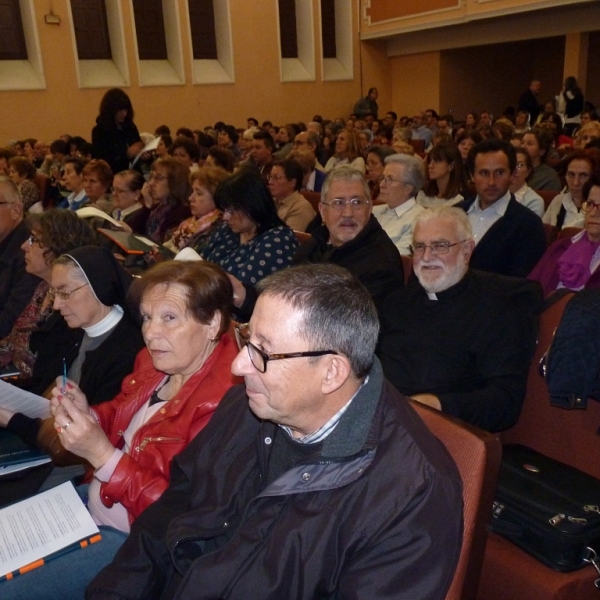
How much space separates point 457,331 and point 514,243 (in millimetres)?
1249

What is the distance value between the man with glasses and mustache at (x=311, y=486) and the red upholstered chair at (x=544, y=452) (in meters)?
0.49

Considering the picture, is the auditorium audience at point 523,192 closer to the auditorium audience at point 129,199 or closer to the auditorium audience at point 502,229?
the auditorium audience at point 502,229

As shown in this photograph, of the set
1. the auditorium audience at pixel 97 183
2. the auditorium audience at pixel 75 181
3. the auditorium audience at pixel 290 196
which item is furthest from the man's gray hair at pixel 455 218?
the auditorium audience at pixel 75 181

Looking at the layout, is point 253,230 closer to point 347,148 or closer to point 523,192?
point 523,192

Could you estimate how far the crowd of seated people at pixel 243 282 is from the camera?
5.88 feet

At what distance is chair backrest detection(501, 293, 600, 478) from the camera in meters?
1.79

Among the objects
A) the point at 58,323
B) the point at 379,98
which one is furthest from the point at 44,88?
the point at 58,323

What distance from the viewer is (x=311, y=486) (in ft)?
3.77

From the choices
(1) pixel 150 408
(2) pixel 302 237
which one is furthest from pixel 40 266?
(2) pixel 302 237

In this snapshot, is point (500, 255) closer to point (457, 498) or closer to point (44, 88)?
point (457, 498)

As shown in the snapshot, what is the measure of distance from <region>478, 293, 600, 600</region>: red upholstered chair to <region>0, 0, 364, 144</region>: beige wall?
1119 cm

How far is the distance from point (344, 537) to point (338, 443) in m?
0.16

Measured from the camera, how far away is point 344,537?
1.10 meters

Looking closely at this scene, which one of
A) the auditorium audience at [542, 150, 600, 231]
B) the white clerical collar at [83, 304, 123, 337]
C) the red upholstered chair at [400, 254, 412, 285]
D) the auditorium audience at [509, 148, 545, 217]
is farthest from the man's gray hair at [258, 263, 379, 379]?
the auditorium audience at [509, 148, 545, 217]
